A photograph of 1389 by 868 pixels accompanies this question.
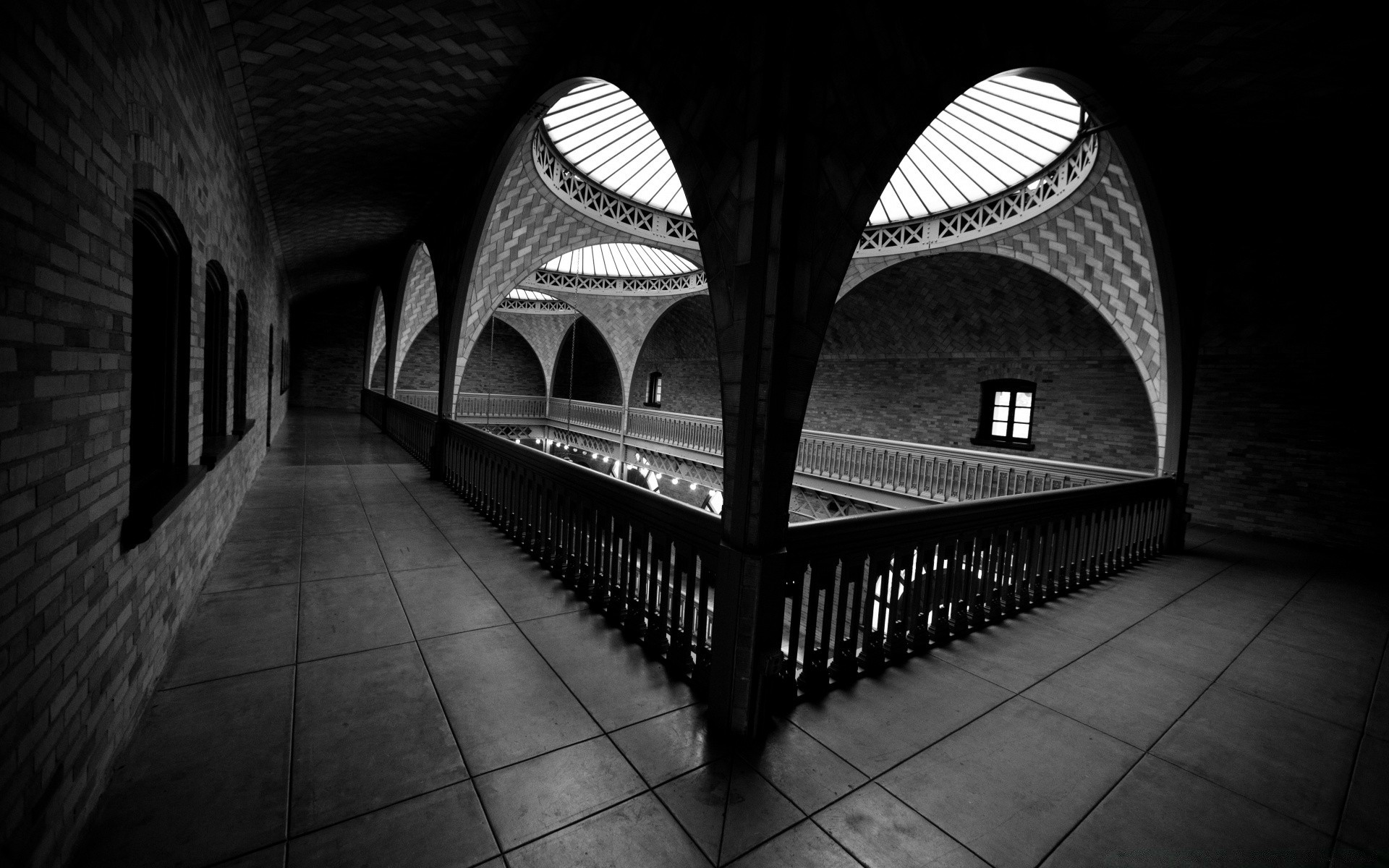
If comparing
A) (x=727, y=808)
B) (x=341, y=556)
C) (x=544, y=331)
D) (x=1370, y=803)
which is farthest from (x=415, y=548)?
(x=544, y=331)

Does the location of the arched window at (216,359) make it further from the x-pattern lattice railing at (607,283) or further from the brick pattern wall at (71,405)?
the x-pattern lattice railing at (607,283)

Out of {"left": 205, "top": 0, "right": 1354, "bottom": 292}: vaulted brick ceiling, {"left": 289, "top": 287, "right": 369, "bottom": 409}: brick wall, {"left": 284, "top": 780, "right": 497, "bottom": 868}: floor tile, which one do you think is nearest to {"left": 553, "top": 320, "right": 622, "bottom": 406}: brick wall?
{"left": 289, "top": 287, "right": 369, "bottom": 409}: brick wall

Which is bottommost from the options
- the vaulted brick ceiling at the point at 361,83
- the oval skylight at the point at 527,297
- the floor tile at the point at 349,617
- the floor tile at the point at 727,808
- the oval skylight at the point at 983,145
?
the floor tile at the point at 349,617

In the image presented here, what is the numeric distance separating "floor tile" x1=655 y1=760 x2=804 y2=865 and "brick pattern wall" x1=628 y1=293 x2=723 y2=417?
53.7ft

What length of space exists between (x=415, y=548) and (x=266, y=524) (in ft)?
5.83

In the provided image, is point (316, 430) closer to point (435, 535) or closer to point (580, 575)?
point (435, 535)

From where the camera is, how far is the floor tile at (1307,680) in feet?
10.4

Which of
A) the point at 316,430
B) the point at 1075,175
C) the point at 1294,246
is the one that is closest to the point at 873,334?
the point at 1075,175

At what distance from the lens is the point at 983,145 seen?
9.26 m

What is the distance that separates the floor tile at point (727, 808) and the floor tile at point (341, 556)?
10.7ft

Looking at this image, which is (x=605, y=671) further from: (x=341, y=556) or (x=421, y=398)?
(x=421, y=398)

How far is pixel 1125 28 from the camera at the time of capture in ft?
14.8

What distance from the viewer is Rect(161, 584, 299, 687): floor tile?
289 centimetres

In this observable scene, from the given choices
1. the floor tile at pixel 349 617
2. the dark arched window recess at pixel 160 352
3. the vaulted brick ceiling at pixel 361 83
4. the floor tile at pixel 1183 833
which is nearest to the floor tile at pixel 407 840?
the floor tile at pixel 349 617
